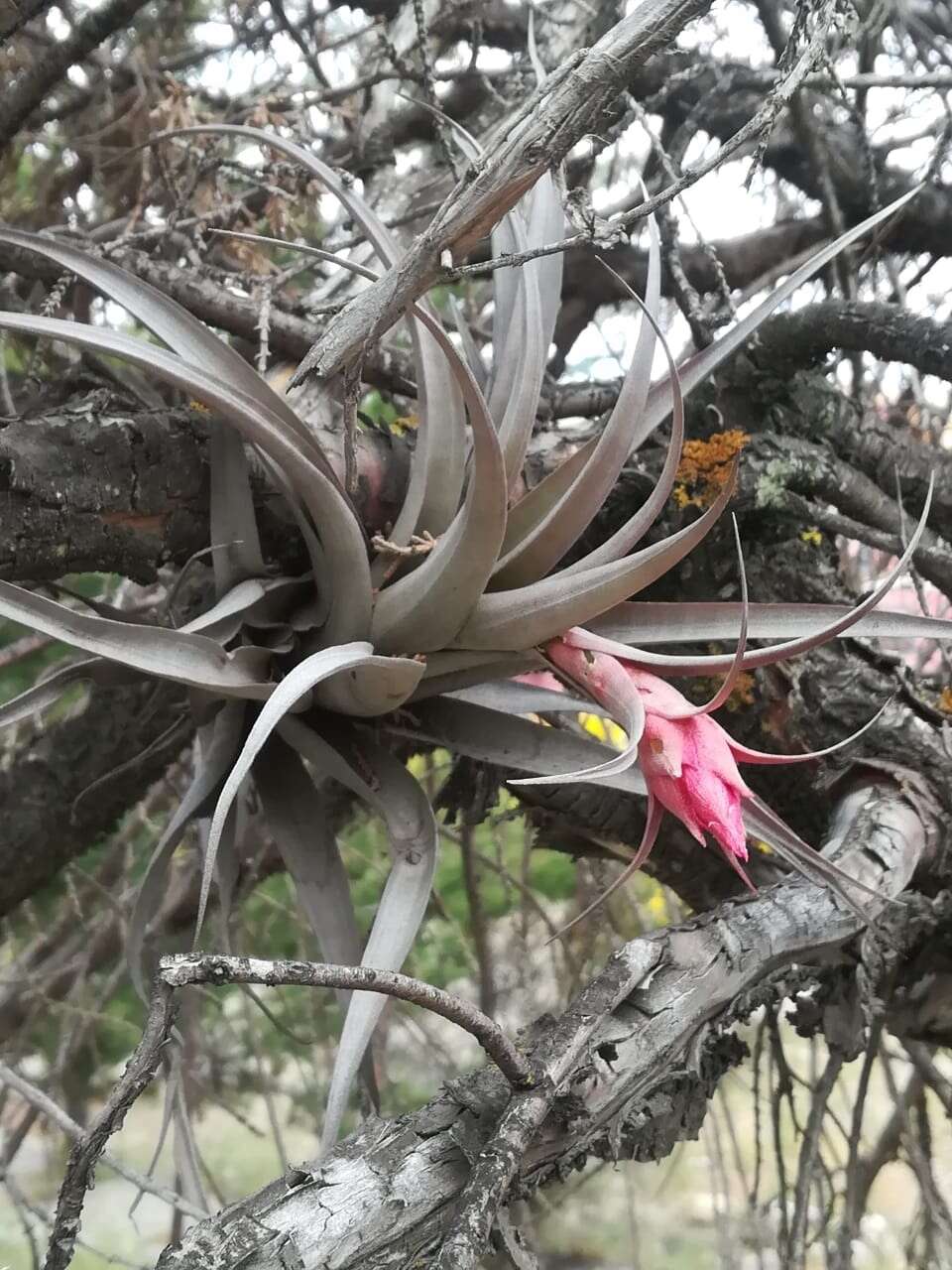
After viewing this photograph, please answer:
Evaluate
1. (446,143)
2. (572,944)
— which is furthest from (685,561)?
(572,944)

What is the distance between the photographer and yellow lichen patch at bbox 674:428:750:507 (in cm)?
85

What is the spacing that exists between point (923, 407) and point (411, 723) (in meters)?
0.75

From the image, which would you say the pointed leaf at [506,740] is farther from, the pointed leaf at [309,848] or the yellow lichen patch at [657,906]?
the yellow lichen patch at [657,906]

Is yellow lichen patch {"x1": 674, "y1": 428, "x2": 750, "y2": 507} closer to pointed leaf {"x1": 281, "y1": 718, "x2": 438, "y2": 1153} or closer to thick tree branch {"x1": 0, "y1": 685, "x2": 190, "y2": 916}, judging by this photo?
pointed leaf {"x1": 281, "y1": 718, "x2": 438, "y2": 1153}

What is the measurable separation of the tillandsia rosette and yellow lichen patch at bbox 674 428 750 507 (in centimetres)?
12

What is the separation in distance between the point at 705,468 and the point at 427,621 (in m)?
0.34

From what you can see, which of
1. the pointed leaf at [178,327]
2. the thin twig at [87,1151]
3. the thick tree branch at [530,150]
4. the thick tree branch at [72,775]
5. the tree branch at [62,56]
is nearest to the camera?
the thin twig at [87,1151]

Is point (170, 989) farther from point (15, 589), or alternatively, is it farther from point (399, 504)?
point (399, 504)

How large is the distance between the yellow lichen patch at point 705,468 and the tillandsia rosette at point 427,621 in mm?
116

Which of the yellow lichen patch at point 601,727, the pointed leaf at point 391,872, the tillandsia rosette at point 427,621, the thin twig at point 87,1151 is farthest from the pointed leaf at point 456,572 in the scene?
the yellow lichen patch at point 601,727

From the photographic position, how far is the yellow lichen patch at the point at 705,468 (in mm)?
854

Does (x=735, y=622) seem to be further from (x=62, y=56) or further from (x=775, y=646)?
(x=62, y=56)

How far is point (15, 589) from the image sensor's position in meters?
0.54

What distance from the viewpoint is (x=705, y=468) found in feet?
2.82
